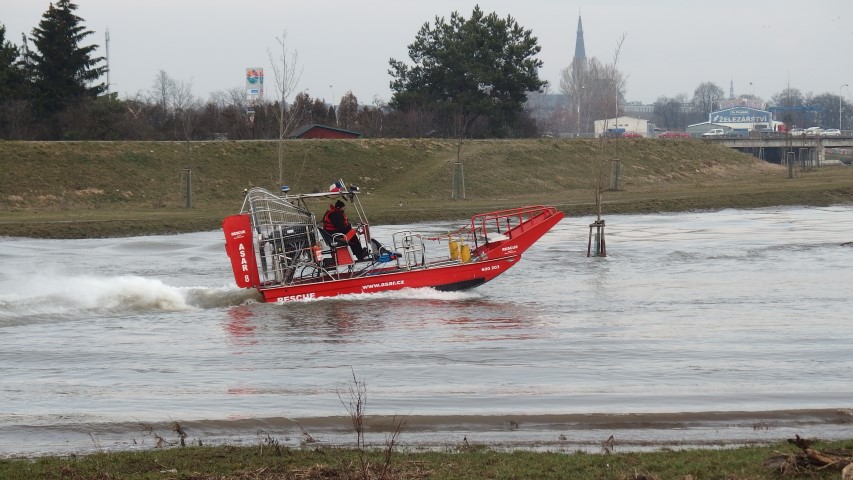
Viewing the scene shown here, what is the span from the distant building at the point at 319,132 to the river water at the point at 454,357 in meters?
40.9

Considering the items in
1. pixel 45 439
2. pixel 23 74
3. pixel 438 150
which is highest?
pixel 23 74

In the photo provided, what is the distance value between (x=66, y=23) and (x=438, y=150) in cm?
2534

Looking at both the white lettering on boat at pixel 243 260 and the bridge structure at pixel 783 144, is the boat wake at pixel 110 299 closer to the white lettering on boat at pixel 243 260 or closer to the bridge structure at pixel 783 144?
the white lettering on boat at pixel 243 260

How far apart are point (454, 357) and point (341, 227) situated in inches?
266

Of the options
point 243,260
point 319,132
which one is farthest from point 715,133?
point 243,260

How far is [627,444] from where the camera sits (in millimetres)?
11352

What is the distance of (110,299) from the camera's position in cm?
2283

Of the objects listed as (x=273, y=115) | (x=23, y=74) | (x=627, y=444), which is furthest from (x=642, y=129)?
(x=627, y=444)

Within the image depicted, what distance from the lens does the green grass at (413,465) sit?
31.3 feet

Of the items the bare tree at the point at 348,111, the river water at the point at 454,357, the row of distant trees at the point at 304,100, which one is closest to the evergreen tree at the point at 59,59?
the row of distant trees at the point at 304,100

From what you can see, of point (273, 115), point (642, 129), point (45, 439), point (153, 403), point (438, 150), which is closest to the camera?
point (45, 439)

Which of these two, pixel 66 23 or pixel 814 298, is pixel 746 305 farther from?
pixel 66 23

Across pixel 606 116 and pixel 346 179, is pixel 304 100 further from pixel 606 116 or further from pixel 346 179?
pixel 606 116

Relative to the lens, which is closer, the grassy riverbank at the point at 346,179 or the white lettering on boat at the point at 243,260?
the white lettering on boat at the point at 243,260
